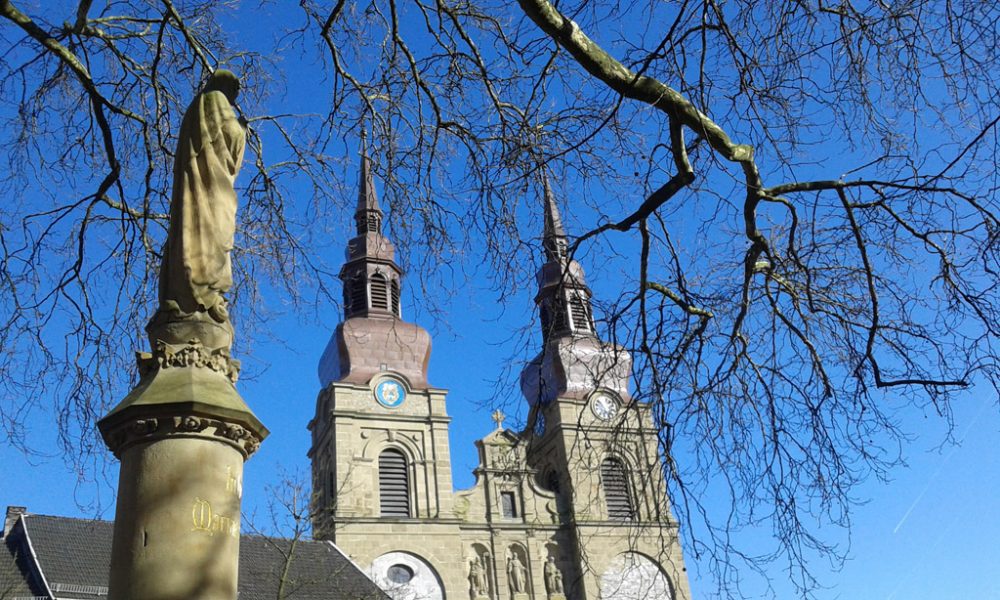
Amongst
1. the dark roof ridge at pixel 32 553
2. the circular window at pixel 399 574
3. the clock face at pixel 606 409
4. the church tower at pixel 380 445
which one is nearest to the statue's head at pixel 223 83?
the clock face at pixel 606 409

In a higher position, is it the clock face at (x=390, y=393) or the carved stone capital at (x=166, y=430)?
the clock face at (x=390, y=393)

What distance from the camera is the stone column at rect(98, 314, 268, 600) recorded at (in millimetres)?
3943

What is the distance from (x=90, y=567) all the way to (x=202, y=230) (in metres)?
19.4

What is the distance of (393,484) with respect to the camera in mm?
35531

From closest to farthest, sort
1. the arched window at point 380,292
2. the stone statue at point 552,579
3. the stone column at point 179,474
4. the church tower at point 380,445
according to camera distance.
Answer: the stone column at point 179,474 < the church tower at point 380,445 < the stone statue at point 552,579 < the arched window at point 380,292

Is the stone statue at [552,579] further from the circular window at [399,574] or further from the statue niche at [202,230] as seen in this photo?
the statue niche at [202,230]

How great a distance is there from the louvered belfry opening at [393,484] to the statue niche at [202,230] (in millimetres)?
30510

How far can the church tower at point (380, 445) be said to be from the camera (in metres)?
33.4

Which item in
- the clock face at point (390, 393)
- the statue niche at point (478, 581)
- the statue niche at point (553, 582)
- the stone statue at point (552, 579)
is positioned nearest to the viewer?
the statue niche at point (478, 581)

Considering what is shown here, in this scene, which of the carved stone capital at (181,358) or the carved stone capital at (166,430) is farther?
the carved stone capital at (181,358)

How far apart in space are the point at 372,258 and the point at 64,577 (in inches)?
800

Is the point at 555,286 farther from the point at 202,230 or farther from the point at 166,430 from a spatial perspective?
the point at 166,430

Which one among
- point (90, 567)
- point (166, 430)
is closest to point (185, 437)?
point (166, 430)

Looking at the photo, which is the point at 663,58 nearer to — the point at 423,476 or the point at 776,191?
the point at 776,191
